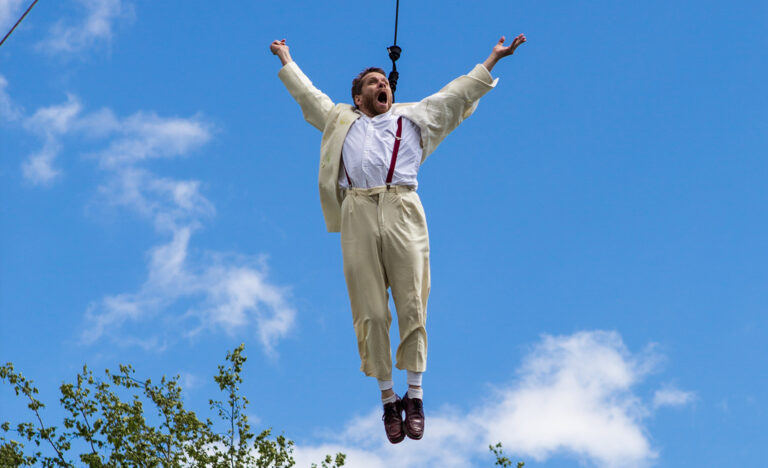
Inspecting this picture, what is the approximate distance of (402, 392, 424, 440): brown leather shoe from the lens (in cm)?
728

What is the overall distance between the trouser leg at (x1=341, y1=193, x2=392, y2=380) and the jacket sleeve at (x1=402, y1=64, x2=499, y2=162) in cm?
74

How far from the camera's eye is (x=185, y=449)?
1405cm

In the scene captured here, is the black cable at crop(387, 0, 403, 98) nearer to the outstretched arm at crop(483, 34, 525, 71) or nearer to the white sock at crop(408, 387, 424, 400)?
the outstretched arm at crop(483, 34, 525, 71)

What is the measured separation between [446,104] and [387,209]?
104 cm

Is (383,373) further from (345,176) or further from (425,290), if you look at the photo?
(345,176)

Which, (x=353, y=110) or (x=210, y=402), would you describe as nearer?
(x=353, y=110)

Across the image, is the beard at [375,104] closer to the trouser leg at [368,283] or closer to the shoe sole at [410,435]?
the trouser leg at [368,283]

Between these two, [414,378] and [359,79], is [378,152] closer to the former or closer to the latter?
[359,79]

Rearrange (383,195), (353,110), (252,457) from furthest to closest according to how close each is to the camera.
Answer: (252,457)
(353,110)
(383,195)

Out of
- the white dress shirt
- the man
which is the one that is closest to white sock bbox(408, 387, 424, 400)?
the man

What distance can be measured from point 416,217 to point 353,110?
1.12 metres

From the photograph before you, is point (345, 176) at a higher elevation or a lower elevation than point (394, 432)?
higher

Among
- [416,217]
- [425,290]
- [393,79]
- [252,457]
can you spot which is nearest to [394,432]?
[425,290]

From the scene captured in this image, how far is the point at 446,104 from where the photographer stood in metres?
7.56
